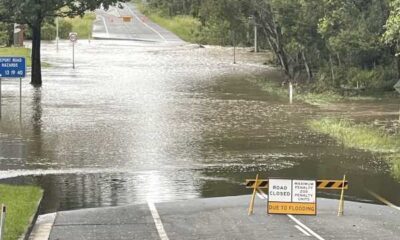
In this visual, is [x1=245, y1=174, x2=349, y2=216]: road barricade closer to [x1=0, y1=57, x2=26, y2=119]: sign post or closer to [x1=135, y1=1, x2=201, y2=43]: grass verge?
[x1=0, y1=57, x2=26, y2=119]: sign post

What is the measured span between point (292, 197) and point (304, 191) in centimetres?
28

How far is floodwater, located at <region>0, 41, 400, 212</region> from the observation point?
17.3 metres

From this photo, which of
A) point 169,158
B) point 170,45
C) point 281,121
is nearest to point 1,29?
point 170,45

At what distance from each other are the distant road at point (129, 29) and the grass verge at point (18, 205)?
66165mm

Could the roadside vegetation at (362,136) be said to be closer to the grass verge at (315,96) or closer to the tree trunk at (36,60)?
the grass verge at (315,96)

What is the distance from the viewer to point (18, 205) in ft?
45.7

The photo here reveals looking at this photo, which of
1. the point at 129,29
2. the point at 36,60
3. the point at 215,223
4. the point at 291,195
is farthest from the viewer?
the point at 129,29

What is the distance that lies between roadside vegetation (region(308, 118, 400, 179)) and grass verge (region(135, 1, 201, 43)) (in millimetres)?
58876

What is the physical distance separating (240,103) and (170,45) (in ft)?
142

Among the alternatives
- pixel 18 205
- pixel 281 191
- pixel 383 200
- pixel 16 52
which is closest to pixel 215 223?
pixel 281 191

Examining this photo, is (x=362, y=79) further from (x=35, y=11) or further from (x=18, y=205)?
(x=18, y=205)

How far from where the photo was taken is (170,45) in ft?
252

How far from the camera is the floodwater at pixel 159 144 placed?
56.7 ft

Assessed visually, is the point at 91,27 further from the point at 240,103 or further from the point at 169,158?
the point at 169,158
